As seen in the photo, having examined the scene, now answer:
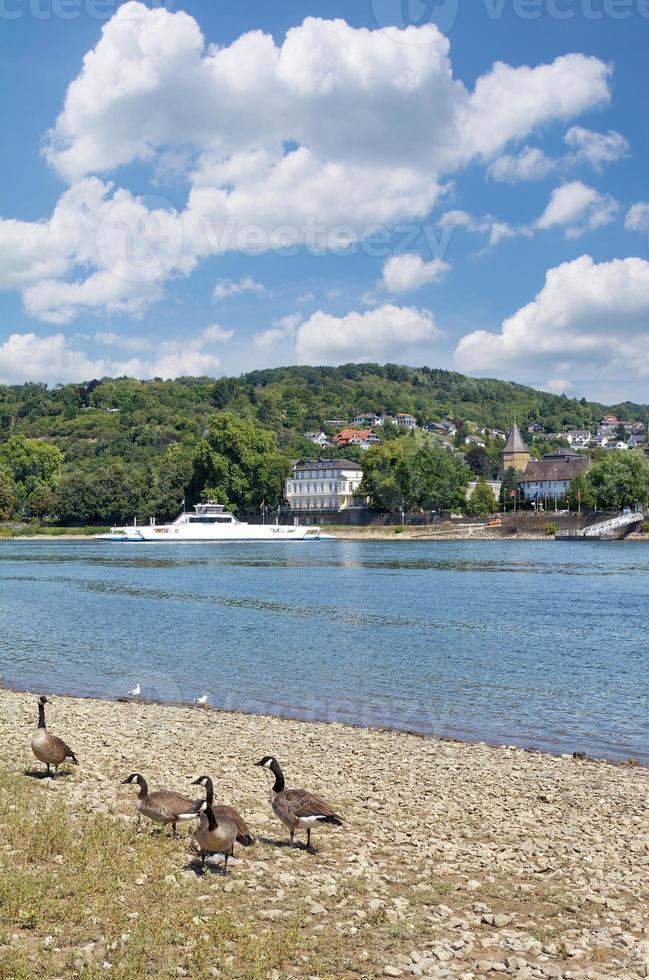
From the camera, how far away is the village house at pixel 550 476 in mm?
159125

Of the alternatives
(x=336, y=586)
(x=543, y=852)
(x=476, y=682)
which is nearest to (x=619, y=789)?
(x=543, y=852)

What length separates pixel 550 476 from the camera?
163625mm

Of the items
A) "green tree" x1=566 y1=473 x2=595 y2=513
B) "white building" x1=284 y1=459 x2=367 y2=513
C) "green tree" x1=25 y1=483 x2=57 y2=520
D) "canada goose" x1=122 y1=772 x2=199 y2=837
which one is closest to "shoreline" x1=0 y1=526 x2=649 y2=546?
"green tree" x1=25 y1=483 x2=57 y2=520

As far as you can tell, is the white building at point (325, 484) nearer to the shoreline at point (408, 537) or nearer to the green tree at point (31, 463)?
the shoreline at point (408, 537)

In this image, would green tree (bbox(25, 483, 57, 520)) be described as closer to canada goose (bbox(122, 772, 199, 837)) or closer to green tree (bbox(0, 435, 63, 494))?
green tree (bbox(0, 435, 63, 494))

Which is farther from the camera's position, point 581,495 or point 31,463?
point 31,463

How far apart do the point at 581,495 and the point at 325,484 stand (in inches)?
2164

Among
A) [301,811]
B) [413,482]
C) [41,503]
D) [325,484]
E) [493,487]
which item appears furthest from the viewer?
[493,487]

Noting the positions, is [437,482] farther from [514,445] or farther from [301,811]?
[301,811]

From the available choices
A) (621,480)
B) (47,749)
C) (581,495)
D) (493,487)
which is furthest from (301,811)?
(493,487)

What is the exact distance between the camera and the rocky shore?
6.94 metres

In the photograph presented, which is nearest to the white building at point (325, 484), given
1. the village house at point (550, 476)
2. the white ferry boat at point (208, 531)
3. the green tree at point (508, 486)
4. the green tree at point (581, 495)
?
the green tree at point (508, 486)

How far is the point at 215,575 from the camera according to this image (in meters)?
66.8

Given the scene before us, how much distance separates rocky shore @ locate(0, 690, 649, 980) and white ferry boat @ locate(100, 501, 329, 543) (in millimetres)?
111765
